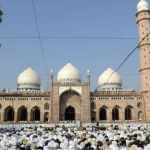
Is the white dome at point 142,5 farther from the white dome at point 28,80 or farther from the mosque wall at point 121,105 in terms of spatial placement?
the white dome at point 28,80

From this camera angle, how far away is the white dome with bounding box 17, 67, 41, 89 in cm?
3222

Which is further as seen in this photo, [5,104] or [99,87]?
[99,87]

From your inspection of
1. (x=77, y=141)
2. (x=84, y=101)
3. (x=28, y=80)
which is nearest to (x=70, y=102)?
(x=84, y=101)

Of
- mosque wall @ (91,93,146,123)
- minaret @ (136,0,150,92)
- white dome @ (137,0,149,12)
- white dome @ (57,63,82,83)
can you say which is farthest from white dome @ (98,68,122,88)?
white dome @ (137,0,149,12)

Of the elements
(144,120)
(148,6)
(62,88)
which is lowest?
(144,120)

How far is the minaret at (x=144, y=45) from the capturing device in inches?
1062

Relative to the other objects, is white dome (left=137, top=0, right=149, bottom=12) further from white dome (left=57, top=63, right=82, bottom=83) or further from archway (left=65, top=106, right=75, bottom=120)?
archway (left=65, top=106, right=75, bottom=120)

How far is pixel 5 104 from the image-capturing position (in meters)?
27.2

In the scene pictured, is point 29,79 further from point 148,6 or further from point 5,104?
point 148,6

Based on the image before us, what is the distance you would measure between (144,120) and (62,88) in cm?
1092

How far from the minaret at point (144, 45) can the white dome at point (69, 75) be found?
876cm

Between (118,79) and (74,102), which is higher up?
(118,79)

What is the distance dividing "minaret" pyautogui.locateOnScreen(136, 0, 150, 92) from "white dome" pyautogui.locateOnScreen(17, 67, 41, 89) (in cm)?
1498

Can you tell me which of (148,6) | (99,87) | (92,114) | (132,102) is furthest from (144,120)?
(148,6)
